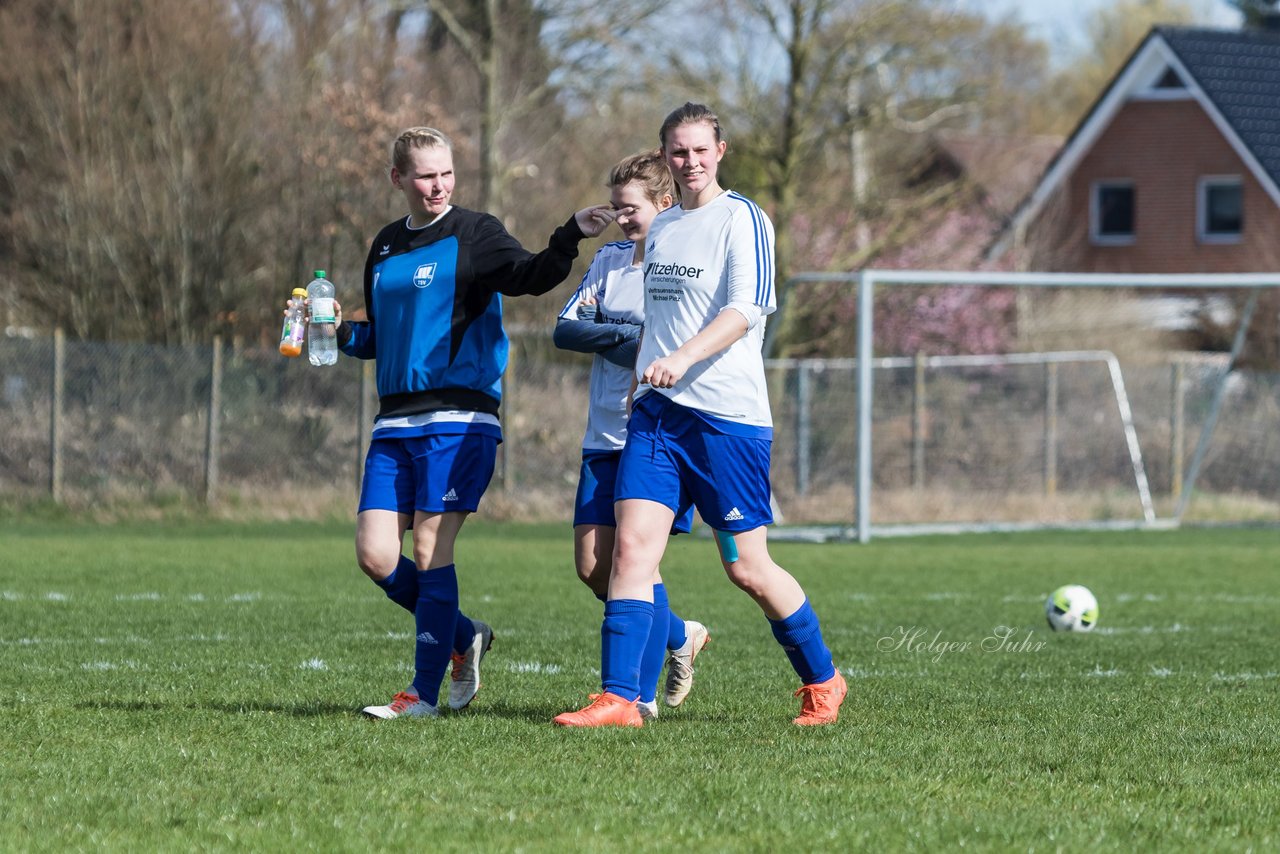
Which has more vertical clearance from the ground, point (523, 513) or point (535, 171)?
point (535, 171)

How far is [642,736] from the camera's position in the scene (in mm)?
5492

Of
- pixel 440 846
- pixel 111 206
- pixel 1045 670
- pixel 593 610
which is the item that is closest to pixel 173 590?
pixel 593 610

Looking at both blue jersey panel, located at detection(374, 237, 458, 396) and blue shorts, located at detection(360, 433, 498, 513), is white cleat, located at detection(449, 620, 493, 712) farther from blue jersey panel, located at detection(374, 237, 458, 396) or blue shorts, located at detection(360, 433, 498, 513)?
blue jersey panel, located at detection(374, 237, 458, 396)

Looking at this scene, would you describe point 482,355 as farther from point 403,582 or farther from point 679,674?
point 679,674

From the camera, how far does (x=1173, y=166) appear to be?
111 ft

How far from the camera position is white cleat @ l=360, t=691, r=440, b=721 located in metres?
5.88

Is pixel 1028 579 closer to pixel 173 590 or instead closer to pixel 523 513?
pixel 173 590

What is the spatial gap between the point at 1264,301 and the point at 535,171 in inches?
373

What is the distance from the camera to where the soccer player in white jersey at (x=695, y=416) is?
5727 millimetres

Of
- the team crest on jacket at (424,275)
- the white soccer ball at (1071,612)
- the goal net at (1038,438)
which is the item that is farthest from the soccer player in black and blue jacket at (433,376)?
the goal net at (1038,438)

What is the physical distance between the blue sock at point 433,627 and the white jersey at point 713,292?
3.19ft

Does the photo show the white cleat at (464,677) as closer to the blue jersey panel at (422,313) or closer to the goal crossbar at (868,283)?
the blue jersey panel at (422,313)

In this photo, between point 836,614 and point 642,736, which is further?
point 836,614

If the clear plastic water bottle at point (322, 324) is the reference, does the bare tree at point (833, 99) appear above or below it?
above
